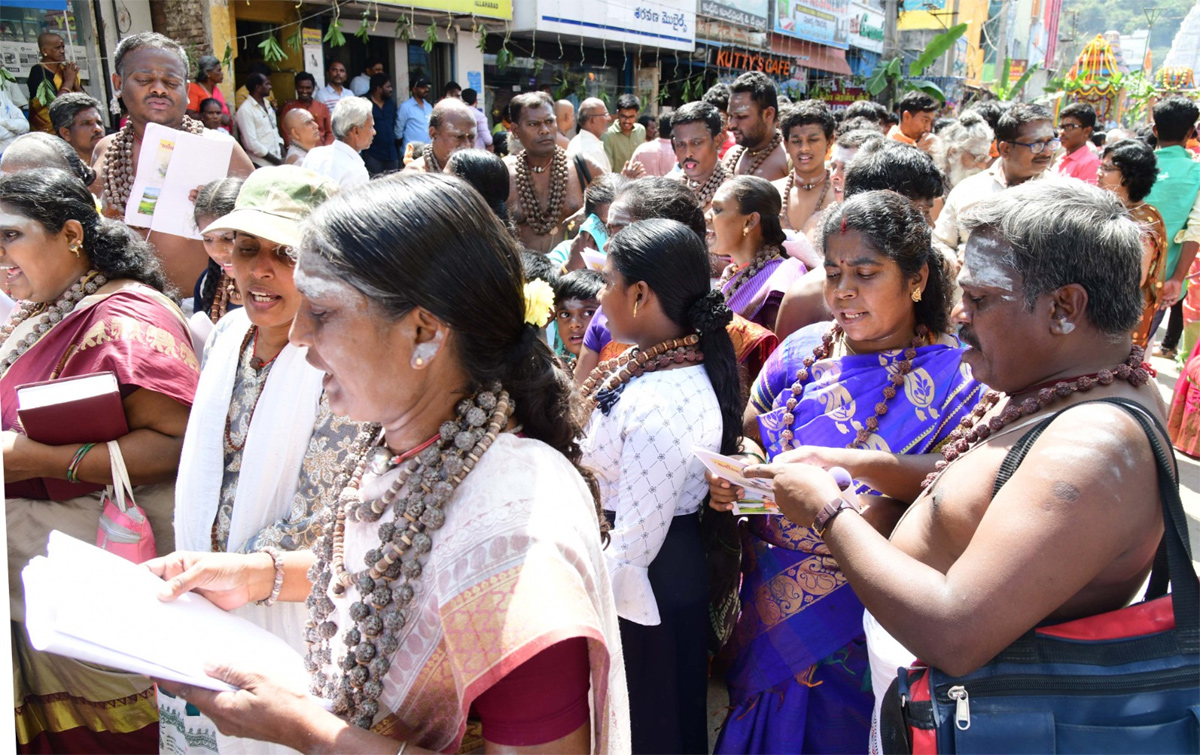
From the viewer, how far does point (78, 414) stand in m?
2.26

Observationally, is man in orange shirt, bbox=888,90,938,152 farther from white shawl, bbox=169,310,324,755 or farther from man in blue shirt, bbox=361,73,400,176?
white shawl, bbox=169,310,324,755

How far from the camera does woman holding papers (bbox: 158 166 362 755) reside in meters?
2.06

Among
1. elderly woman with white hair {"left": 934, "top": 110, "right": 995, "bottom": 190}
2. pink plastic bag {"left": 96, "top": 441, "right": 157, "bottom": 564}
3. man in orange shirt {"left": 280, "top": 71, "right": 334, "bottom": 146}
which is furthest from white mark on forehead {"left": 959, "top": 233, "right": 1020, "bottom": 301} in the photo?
man in orange shirt {"left": 280, "top": 71, "right": 334, "bottom": 146}

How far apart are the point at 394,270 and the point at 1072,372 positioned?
1.29 meters

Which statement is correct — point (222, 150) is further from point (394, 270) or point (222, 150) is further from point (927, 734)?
point (927, 734)

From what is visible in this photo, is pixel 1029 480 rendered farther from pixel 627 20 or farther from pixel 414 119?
pixel 627 20

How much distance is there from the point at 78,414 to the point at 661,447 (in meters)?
1.64

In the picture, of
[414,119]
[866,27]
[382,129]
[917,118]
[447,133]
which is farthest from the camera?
[866,27]

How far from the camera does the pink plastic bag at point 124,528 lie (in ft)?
7.89

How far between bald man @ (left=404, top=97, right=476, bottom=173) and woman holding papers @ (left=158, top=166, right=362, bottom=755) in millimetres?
3411

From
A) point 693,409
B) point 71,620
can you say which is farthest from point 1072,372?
point 71,620

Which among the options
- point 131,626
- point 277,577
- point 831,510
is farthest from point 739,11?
point 131,626

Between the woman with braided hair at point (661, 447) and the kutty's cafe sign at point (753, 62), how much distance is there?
1708cm

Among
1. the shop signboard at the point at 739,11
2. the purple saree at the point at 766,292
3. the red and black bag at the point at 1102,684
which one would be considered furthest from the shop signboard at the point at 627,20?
the red and black bag at the point at 1102,684
